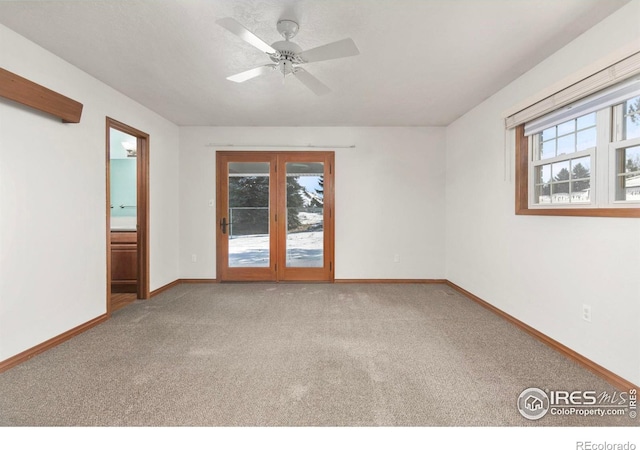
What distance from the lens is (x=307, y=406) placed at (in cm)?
169

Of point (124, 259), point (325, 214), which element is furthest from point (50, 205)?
point (325, 214)

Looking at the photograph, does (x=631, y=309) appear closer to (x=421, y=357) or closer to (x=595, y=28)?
(x=421, y=357)

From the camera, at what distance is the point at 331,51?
6.41 ft

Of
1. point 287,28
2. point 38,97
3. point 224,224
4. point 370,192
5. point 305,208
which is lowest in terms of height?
point 224,224

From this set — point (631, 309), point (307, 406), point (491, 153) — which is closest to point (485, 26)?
point (491, 153)

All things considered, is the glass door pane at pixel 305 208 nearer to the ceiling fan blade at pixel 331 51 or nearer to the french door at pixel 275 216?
the french door at pixel 275 216

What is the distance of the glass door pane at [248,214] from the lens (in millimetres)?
4723

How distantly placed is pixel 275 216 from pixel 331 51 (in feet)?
9.98

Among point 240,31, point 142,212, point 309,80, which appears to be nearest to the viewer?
point 240,31

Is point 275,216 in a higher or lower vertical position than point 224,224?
higher

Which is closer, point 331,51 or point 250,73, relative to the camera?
point 331,51

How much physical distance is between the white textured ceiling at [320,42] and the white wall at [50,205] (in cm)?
20

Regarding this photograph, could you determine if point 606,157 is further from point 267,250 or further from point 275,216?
point 267,250

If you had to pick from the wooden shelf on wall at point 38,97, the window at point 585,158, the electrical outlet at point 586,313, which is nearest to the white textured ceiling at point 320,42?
the wooden shelf on wall at point 38,97
